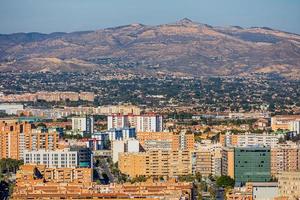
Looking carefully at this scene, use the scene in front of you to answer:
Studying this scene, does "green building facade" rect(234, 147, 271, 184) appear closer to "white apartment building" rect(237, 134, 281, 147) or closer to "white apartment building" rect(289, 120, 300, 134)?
"white apartment building" rect(237, 134, 281, 147)

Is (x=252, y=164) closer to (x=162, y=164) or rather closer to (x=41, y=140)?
(x=162, y=164)

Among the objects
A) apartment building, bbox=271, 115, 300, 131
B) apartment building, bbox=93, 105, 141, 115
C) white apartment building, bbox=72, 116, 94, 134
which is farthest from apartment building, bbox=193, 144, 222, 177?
apartment building, bbox=93, 105, 141, 115

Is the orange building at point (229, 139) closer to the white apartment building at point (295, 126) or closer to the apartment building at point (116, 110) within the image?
the white apartment building at point (295, 126)

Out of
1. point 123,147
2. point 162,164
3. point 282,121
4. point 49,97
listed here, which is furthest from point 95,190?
point 49,97

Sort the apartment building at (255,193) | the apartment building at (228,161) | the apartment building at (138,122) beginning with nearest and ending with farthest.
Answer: the apartment building at (255,193) < the apartment building at (228,161) < the apartment building at (138,122)

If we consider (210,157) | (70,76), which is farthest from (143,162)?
(70,76)

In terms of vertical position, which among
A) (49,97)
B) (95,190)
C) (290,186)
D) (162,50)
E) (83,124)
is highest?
(162,50)

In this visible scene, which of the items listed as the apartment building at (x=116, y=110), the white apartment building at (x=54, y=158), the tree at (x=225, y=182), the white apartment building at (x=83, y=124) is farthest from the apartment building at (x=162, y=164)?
the apartment building at (x=116, y=110)
